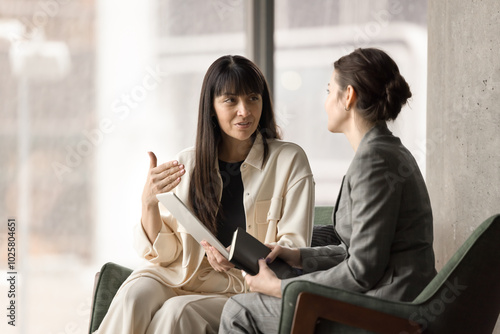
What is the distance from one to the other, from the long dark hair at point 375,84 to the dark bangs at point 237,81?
709 mm

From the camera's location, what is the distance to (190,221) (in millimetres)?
2061

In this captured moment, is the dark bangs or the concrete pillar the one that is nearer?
the concrete pillar

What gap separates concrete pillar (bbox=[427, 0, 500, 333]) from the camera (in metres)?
2.22

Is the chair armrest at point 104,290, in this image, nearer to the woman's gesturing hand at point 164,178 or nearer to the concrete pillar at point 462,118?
the woman's gesturing hand at point 164,178

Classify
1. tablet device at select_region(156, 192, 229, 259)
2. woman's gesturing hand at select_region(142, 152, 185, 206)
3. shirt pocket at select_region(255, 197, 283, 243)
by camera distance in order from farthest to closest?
shirt pocket at select_region(255, 197, 283, 243) < woman's gesturing hand at select_region(142, 152, 185, 206) < tablet device at select_region(156, 192, 229, 259)

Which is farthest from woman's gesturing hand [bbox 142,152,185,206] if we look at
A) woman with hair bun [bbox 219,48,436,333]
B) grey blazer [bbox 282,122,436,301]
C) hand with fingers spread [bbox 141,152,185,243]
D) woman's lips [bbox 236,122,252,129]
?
grey blazer [bbox 282,122,436,301]

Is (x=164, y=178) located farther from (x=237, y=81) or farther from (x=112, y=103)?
(x=112, y=103)

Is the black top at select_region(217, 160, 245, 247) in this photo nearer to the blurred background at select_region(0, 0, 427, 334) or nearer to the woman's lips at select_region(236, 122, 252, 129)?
the woman's lips at select_region(236, 122, 252, 129)

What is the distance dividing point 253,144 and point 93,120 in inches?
51.0

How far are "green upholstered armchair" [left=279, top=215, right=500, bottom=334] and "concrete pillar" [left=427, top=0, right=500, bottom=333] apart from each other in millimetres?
618

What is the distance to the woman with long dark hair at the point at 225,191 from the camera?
2416mm

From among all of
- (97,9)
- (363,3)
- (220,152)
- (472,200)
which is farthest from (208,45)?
(472,200)

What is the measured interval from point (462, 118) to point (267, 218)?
2.88 feet

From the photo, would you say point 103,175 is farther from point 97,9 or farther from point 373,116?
point 373,116
